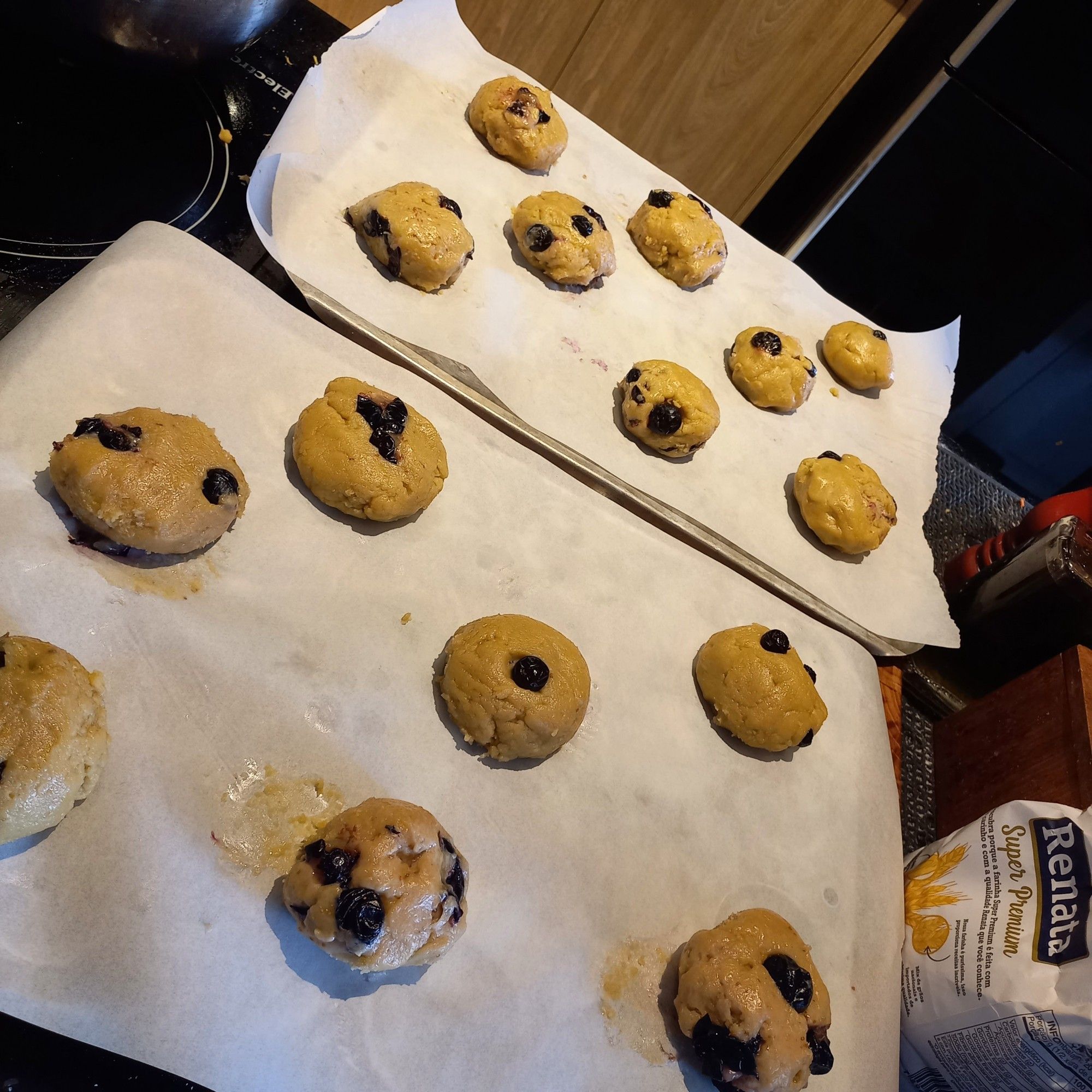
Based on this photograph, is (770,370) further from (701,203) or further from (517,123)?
(517,123)

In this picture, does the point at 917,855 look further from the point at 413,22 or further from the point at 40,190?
the point at 413,22

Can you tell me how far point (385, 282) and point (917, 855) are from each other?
6.60 feet

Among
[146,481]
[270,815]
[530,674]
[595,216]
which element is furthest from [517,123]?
[270,815]

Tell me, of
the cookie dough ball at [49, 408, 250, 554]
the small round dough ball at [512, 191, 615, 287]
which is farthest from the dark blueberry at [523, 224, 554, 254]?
the cookie dough ball at [49, 408, 250, 554]

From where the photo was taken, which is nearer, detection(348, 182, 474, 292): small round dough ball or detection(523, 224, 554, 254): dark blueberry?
detection(348, 182, 474, 292): small round dough ball

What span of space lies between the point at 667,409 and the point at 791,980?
1352mm

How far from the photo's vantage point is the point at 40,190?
1736 mm

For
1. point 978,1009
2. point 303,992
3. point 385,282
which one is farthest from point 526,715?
point 385,282

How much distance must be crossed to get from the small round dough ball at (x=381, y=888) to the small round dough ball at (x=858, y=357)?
2.04 meters

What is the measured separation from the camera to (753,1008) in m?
1.47

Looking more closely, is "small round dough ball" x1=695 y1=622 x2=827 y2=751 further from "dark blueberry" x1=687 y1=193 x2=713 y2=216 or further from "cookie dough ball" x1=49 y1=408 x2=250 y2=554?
"dark blueberry" x1=687 y1=193 x2=713 y2=216

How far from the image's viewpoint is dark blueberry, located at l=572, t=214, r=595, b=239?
233cm

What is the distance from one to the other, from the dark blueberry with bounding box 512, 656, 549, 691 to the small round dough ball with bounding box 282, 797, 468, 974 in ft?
1.03

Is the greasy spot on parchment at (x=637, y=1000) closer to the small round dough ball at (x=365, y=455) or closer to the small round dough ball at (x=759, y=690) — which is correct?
the small round dough ball at (x=759, y=690)
